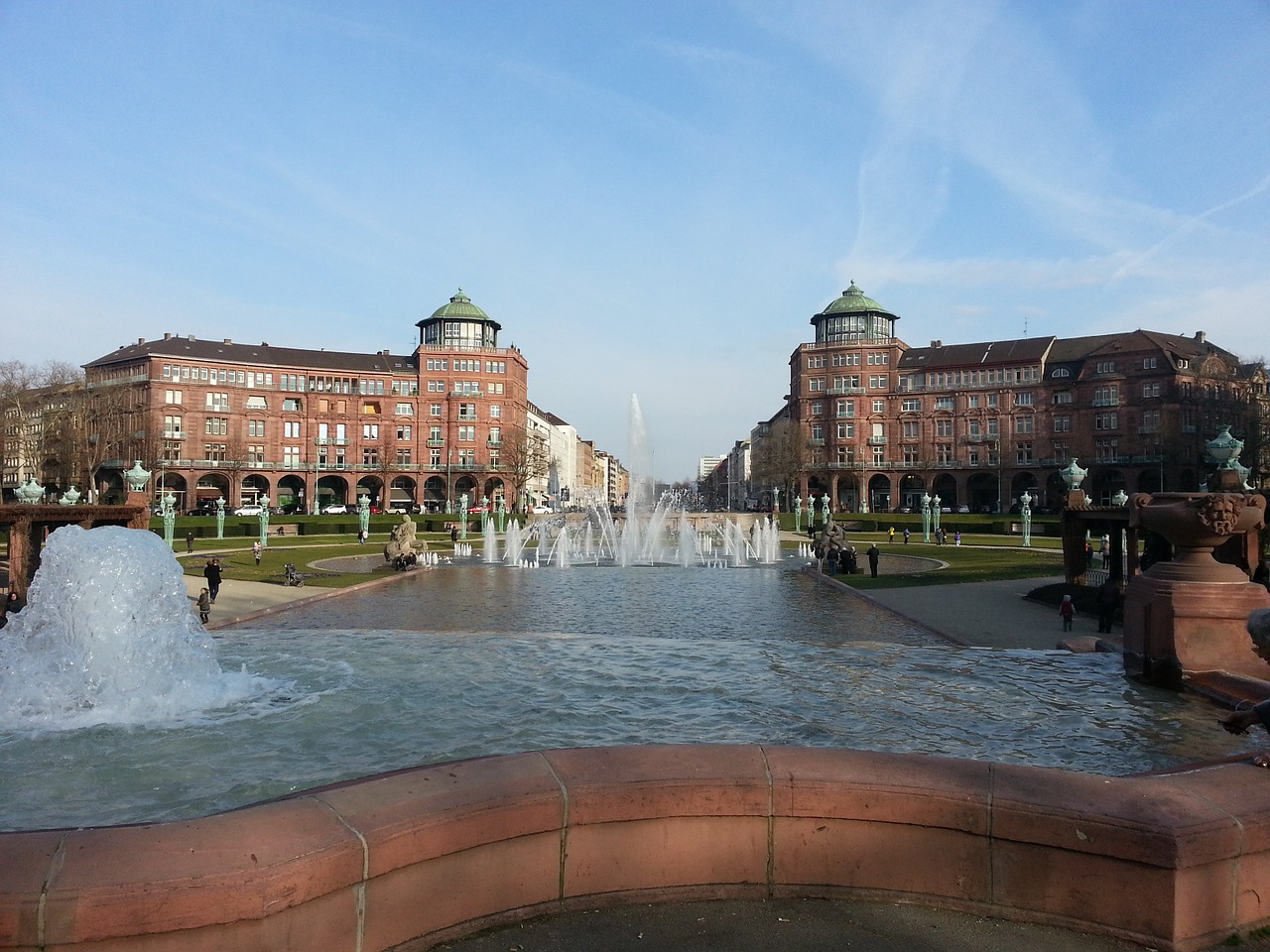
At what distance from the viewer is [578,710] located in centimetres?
1051

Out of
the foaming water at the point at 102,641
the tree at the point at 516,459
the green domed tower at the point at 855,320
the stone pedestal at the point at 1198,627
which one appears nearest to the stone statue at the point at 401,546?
the foaming water at the point at 102,641

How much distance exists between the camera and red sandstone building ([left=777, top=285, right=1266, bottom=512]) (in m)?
85.2

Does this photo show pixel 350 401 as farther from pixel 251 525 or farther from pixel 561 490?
pixel 561 490

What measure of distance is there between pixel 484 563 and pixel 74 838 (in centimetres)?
3903

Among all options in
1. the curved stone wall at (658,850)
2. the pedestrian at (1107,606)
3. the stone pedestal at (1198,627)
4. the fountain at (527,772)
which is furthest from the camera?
the pedestrian at (1107,606)

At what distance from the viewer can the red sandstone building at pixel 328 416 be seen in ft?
296

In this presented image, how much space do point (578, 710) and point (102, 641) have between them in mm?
6051

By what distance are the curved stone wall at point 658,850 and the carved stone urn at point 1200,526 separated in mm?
5599

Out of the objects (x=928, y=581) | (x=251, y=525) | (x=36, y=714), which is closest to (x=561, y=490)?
(x=251, y=525)

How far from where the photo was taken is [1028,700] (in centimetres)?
1077

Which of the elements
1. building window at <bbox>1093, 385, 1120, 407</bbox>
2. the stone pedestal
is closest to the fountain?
the stone pedestal

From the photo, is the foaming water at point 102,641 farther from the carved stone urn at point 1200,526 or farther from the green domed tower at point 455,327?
the green domed tower at point 455,327

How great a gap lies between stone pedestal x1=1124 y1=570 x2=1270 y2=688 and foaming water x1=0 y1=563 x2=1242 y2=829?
0.44m

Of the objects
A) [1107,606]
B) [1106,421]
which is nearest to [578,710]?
[1107,606]
